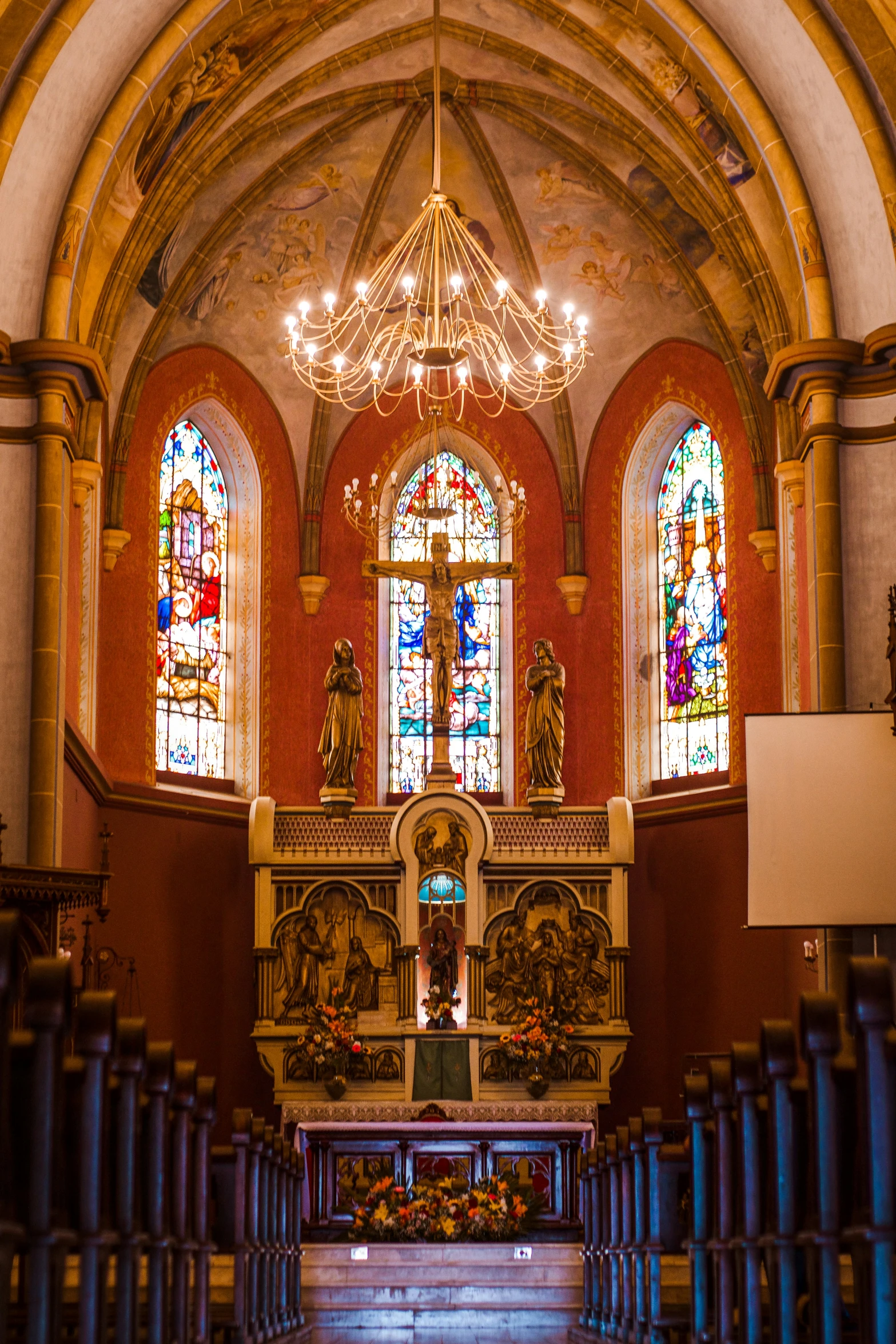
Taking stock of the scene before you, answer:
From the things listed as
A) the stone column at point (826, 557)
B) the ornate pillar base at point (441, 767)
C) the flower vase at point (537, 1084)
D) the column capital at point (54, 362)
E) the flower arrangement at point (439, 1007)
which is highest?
the column capital at point (54, 362)

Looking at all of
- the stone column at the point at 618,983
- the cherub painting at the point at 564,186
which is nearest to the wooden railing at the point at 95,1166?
the stone column at the point at 618,983

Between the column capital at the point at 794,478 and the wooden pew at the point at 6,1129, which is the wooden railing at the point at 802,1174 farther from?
the column capital at the point at 794,478

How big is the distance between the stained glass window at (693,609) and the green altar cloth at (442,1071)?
Result: 4.21 m

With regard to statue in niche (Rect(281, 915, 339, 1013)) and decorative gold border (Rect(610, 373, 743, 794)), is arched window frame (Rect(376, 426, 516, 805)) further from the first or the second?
statue in niche (Rect(281, 915, 339, 1013))

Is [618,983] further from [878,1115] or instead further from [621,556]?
[878,1115]

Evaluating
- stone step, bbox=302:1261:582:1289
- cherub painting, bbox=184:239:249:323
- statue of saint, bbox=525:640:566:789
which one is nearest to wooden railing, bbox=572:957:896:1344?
stone step, bbox=302:1261:582:1289

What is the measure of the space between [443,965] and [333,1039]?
3.90 ft

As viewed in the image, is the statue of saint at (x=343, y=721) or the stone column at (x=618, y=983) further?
the statue of saint at (x=343, y=721)

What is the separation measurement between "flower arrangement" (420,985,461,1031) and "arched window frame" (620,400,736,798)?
3.60m

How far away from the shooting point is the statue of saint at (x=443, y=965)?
603 inches

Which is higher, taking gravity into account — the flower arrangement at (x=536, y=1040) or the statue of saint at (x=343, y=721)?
the statue of saint at (x=343, y=721)

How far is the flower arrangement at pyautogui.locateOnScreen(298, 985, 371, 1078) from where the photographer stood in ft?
48.5

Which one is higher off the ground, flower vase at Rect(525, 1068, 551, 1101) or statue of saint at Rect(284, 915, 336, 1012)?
statue of saint at Rect(284, 915, 336, 1012)

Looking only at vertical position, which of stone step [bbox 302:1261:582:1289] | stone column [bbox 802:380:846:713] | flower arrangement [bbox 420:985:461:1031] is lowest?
stone step [bbox 302:1261:582:1289]
